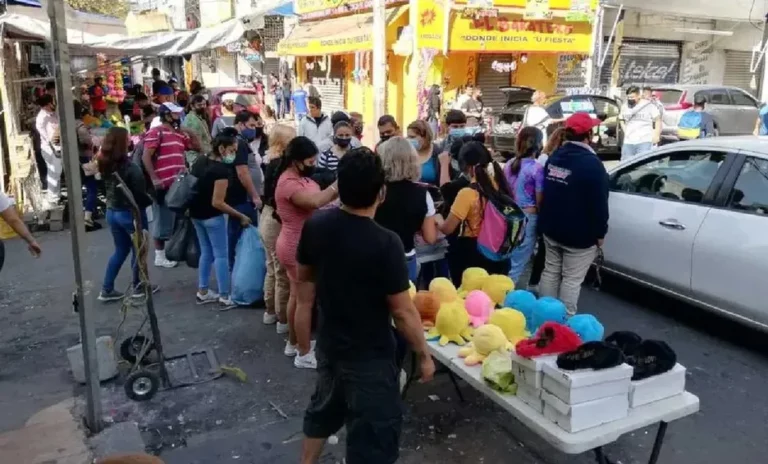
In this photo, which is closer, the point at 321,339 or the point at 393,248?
the point at 393,248

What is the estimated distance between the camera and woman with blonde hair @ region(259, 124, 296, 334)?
502cm

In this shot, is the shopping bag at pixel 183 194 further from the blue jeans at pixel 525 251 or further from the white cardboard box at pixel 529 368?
the white cardboard box at pixel 529 368

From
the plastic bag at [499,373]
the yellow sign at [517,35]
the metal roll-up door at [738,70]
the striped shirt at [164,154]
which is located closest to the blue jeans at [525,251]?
the plastic bag at [499,373]

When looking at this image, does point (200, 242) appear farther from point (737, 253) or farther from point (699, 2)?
point (699, 2)

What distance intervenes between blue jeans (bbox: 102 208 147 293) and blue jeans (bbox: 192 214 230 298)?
0.59 m

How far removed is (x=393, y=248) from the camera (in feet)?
8.48

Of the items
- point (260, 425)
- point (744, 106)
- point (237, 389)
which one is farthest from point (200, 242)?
point (744, 106)

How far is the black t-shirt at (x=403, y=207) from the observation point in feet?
13.3

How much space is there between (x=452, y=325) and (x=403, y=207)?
2.79 feet

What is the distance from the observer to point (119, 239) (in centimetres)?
590

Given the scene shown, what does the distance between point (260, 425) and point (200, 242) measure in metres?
2.32

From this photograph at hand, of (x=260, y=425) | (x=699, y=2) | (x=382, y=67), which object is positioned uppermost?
(x=699, y=2)

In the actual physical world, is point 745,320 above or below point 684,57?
below

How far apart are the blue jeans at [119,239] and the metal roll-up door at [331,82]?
51.6 ft
